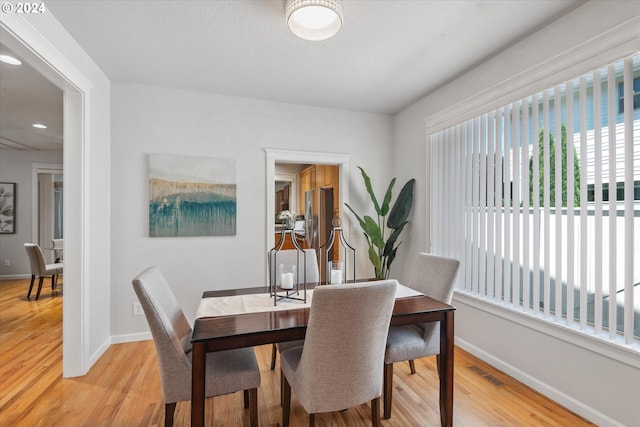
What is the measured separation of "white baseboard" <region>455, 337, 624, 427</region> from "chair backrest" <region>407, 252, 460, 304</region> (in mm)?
909

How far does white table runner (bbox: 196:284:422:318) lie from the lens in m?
1.72

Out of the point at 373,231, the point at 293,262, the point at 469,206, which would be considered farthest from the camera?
the point at 373,231

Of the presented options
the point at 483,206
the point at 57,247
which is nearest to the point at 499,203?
the point at 483,206

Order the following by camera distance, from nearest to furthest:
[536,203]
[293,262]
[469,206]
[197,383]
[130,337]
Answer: [197,383] < [536,203] < [293,262] < [469,206] < [130,337]

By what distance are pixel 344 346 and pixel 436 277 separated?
1.07 m

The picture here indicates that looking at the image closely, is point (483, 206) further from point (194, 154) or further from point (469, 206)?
point (194, 154)

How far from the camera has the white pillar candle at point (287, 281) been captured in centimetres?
200

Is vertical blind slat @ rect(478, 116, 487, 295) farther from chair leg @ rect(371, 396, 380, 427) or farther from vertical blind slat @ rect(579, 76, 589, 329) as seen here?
chair leg @ rect(371, 396, 380, 427)

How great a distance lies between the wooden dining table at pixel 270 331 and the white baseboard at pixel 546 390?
34.3 inches

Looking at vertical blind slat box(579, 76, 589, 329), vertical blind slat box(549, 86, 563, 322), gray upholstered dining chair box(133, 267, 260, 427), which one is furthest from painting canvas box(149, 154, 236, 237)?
vertical blind slat box(579, 76, 589, 329)

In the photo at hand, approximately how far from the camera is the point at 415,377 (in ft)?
7.87

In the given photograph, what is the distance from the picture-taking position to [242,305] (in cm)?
184

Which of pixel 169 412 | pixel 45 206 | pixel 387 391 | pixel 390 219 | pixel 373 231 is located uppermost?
pixel 45 206

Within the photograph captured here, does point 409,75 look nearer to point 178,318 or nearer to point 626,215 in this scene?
point 626,215
